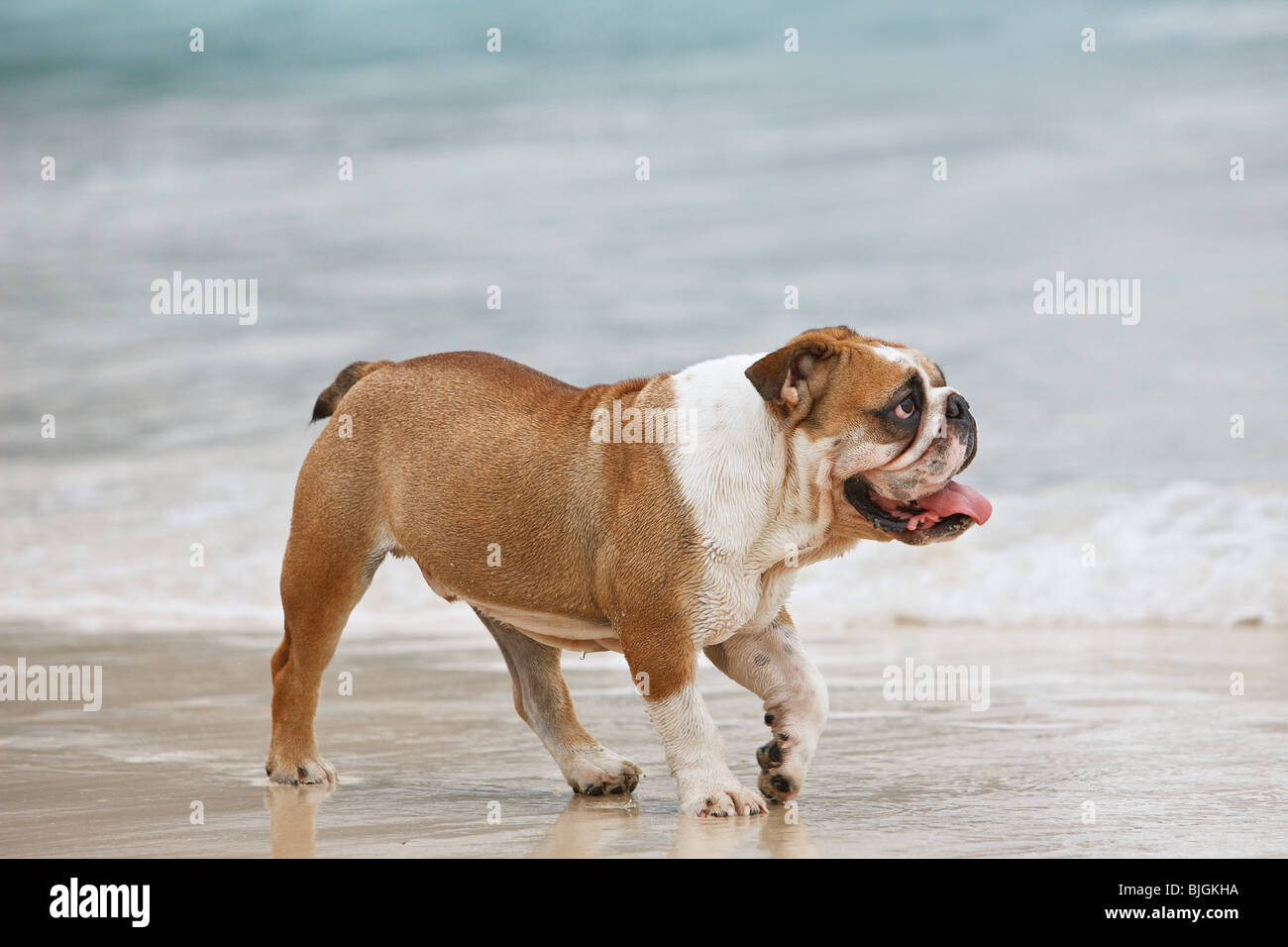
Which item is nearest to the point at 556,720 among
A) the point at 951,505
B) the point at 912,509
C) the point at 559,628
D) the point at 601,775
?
the point at 601,775

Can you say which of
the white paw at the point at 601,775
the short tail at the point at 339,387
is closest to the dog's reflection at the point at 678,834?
the white paw at the point at 601,775

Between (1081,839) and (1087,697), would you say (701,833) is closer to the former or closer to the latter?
(1081,839)

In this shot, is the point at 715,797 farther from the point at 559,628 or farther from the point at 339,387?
the point at 339,387

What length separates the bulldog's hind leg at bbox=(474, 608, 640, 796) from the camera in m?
5.70

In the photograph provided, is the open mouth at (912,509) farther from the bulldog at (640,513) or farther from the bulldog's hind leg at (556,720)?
the bulldog's hind leg at (556,720)

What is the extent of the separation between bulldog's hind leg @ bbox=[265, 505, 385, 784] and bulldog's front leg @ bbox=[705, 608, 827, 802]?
1438 millimetres

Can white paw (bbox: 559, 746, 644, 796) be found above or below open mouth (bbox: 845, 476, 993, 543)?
below

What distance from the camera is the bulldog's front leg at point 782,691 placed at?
5.23 metres

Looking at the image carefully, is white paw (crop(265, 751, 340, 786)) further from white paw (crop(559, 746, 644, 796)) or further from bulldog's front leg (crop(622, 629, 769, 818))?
bulldog's front leg (crop(622, 629, 769, 818))

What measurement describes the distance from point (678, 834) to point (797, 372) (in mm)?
1549

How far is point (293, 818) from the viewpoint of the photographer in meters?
5.10

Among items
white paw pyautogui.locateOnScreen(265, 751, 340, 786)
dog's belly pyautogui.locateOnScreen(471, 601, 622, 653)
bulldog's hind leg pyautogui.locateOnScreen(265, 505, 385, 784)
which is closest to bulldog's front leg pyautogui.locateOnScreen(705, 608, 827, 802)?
dog's belly pyautogui.locateOnScreen(471, 601, 622, 653)

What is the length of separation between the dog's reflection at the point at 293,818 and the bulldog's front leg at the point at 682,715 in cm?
116

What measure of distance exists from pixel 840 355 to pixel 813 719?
127 cm
